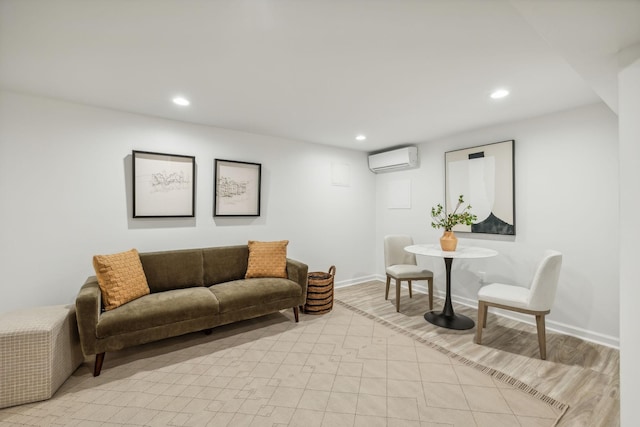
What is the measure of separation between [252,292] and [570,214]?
3.49 meters

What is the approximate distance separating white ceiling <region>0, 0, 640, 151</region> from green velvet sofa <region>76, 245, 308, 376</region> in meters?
1.71

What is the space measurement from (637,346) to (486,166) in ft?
8.98

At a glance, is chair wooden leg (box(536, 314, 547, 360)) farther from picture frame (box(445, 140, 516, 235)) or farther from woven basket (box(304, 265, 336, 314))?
woven basket (box(304, 265, 336, 314))

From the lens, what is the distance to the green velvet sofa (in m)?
2.17

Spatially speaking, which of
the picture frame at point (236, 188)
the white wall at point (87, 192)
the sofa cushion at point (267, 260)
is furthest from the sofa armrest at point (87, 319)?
the picture frame at point (236, 188)

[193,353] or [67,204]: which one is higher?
[67,204]

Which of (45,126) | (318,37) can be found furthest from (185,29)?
(45,126)

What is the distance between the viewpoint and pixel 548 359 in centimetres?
242

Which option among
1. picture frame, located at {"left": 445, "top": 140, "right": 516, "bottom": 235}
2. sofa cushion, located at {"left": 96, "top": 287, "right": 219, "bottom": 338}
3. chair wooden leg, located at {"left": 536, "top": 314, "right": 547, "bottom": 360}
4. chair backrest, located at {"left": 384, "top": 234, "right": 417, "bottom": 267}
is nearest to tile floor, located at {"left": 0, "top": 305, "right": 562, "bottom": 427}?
sofa cushion, located at {"left": 96, "top": 287, "right": 219, "bottom": 338}

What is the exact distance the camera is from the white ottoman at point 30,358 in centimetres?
181

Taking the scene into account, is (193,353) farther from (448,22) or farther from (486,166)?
(486,166)

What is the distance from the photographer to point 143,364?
2.35 m

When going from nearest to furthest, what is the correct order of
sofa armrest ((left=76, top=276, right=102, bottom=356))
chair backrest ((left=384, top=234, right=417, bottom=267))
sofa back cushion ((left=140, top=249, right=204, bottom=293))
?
sofa armrest ((left=76, top=276, right=102, bottom=356)), sofa back cushion ((left=140, top=249, right=204, bottom=293)), chair backrest ((left=384, top=234, right=417, bottom=267))

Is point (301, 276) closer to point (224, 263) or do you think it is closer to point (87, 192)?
point (224, 263)
